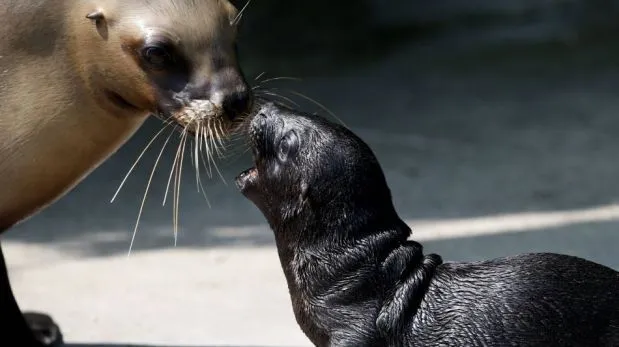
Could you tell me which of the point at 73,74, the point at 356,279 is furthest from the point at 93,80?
the point at 356,279

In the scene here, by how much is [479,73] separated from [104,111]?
15.8 ft

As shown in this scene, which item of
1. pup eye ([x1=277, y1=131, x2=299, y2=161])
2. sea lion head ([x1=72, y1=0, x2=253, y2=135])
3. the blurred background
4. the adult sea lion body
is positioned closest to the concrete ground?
the blurred background

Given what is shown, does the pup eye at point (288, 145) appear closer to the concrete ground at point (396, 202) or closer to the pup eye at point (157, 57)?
the pup eye at point (157, 57)

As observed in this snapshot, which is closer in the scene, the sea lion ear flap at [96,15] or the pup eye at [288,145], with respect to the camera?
the pup eye at [288,145]

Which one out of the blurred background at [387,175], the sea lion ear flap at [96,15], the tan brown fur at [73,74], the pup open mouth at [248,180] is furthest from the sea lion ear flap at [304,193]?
the blurred background at [387,175]

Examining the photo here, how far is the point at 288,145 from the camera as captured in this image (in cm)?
298

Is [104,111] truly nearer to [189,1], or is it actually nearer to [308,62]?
[189,1]

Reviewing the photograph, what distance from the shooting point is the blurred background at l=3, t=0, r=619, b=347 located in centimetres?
457

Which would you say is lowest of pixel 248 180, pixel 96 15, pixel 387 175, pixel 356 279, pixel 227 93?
pixel 387 175

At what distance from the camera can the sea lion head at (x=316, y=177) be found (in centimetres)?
293

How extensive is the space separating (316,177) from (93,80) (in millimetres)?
918

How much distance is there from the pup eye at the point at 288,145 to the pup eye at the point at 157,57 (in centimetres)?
56

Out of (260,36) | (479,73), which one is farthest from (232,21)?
(260,36)

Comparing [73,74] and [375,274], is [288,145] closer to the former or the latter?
[375,274]
